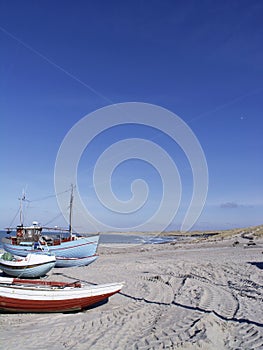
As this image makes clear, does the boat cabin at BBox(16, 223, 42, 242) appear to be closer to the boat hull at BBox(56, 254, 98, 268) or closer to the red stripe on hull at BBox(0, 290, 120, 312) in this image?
the boat hull at BBox(56, 254, 98, 268)

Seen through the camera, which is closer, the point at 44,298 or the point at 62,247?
the point at 44,298

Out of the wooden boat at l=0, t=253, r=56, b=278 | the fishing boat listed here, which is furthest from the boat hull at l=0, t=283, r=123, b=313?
the fishing boat

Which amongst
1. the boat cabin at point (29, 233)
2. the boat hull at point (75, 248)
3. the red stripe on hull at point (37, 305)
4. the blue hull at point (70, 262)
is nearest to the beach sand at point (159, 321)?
the red stripe on hull at point (37, 305)

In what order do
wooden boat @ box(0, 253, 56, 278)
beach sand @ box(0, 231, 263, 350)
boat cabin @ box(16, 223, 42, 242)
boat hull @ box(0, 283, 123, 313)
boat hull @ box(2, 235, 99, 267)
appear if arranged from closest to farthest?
beach sand @ box(0, 231, 263, 350) < boat hull @ box(0, 283, 123, 313) < wooden boat @ box(0, 253, 56, 278) < boat hull @ box(2, 235, 99, 267) < boat cabin @ box(16, 223, 42, 242)

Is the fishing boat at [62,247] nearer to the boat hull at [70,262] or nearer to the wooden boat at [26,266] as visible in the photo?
the boat hull at [70,262]

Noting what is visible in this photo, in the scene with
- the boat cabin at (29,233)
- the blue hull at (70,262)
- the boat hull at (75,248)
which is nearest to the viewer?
the blue hull at (70,262)

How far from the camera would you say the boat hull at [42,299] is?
32.9ft

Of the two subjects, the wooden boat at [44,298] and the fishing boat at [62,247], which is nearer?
the wooden boat at [44,298]

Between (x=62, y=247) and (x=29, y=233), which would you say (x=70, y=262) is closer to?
(x=62, y=247)

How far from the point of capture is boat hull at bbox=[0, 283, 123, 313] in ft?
32.9

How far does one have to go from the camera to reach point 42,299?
33.2 ft

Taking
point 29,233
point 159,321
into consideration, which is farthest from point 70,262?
point 159,321

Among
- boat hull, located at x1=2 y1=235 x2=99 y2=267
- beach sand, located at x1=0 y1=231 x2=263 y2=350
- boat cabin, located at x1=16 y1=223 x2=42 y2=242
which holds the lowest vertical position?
beach sand, located at x1=0 y1=231 x2=263 y2=350

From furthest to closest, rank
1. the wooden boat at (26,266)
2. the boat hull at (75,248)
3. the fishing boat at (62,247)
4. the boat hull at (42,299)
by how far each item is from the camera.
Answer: the boat hull at (75,248)
the fishing boat at (62,247)
the wooden boat at (26,266)
the boat hull at (42,299)
